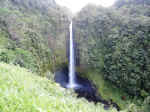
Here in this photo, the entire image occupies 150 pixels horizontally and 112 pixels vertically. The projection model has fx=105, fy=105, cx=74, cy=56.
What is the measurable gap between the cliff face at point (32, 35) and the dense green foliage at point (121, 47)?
5128 mm

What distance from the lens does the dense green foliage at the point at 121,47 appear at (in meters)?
15.2

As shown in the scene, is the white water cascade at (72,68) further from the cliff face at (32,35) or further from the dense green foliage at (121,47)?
the dense green foliage at (121,47)

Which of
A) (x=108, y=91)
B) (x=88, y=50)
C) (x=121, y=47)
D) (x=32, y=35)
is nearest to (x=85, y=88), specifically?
(x=108, y=91)

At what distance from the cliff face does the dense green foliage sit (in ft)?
16.8

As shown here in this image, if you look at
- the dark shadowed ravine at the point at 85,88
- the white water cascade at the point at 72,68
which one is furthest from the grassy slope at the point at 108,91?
the white water cascade at the point at 72,68

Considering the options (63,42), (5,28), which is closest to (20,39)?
(5,28)

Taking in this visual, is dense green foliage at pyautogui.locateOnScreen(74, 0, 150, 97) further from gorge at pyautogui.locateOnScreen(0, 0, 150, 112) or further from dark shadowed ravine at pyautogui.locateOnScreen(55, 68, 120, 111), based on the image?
dark shadowed ravine at pyautogui.locateOnScreen(55, 68, 120, 111)

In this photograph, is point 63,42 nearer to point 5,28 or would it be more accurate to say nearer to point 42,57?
point 42,57

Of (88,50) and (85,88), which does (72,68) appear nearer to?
(88,50)

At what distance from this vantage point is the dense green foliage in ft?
49.9

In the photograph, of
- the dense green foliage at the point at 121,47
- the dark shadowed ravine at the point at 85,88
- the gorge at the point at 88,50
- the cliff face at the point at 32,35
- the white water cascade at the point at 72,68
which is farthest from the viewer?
the white water cascade at the point at 72,68

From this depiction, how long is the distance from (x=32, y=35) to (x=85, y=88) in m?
12.3

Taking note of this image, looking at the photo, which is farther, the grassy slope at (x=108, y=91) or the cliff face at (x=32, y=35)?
the grassy slope at (x=108, y=91)

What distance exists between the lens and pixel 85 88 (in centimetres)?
1809
